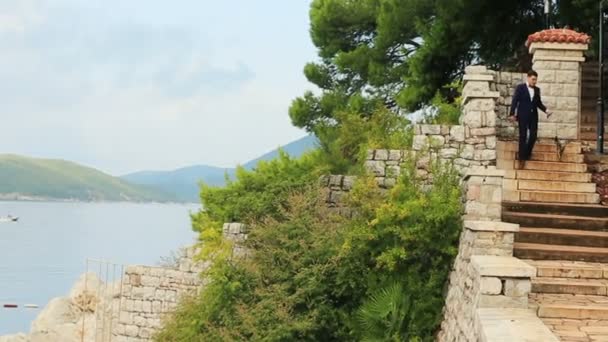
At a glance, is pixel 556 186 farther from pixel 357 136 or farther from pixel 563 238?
pixel 357 136

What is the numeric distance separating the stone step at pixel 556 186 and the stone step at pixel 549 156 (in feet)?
2.67

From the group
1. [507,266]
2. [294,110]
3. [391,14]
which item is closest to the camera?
[507,266]

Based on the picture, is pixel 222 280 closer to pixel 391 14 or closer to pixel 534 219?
pixel 534 219

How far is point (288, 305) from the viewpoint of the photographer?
448 inches

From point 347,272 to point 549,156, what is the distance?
4126mm

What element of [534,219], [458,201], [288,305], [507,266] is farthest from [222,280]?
[507,266]

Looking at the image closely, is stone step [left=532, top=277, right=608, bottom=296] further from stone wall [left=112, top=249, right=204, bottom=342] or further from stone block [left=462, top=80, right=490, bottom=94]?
stone wall [left=112, top=249, right=204, bottom=342]

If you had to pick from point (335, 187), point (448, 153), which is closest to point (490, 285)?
point (448, 153)

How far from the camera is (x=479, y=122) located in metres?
12.8

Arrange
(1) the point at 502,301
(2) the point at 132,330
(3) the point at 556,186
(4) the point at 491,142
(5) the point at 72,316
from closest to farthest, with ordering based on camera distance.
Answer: (1) the point at 502,301 < (3) the point at 556,186 < (4) the point at 491,142 < (2) the point at 132,330 < (5) the point at 72,316

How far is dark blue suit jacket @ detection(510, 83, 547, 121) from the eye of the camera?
13.0 metres

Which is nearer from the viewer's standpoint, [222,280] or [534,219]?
[534,219]

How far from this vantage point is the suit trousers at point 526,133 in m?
13.0

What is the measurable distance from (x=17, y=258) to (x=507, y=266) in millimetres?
61462
